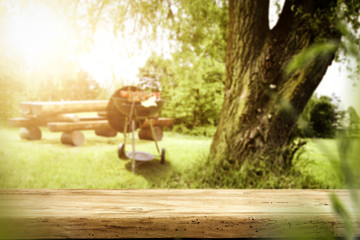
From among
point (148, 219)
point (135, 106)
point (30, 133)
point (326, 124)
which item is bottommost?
point (30, 133)

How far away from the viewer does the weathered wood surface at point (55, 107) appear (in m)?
5.34

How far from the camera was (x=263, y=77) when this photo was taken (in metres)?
3.08

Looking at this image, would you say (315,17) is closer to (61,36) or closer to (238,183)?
(238,183)

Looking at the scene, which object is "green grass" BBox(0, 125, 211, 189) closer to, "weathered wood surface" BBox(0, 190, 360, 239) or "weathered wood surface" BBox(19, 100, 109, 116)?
"weathered wood surface" BBox(19, 100, 109, 116)

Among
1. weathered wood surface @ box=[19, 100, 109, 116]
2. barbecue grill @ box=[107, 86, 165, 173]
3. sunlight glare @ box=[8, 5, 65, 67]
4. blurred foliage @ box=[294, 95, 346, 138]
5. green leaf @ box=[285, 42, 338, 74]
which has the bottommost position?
weathered wood surface @ box=[19, 100, 109, 116]

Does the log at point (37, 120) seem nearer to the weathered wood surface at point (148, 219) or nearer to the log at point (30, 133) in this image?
the log at point (30, 133)

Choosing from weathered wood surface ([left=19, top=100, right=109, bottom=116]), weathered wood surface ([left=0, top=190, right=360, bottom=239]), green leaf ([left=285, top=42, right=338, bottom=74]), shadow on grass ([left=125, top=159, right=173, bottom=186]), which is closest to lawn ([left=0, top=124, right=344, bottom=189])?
shadow on grass ([left=125, top=159, right=173, bottom=186])

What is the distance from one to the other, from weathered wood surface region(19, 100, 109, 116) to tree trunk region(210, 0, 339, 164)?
372 cm

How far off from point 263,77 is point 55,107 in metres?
4.16

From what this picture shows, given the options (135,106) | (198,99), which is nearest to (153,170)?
(135,106)

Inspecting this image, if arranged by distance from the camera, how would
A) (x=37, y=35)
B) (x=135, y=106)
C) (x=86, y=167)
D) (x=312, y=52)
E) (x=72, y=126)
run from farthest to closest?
1. (x=72, y=126)
2. (x=86, y=167)
3. (x=135, y=106)
4. (x=37, y=35)
5. (x=312, y=52)

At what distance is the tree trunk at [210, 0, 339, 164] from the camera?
297 centimetres

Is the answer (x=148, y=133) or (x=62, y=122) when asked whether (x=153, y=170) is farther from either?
(x=62, y=122)

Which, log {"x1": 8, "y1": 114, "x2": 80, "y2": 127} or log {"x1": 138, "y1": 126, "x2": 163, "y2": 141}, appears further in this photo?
log {"x1": 138, "y1": 126, "x2": 163, "y2": 141}
